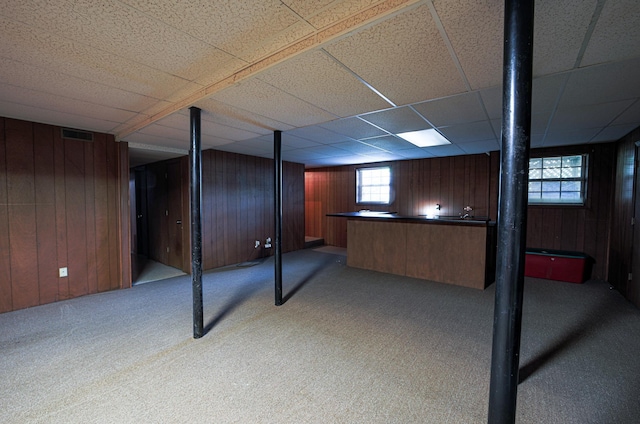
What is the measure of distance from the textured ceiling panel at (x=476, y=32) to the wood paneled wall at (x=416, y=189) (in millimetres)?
3937

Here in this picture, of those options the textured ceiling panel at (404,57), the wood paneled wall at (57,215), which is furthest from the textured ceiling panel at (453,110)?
the wood paneled wall at (57,215)

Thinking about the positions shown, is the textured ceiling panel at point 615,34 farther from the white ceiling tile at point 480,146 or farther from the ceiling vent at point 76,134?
the ceiling vent at point 76,134

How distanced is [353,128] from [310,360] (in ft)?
8.81

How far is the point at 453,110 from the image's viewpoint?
2.76 m

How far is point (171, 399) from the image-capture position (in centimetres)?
172

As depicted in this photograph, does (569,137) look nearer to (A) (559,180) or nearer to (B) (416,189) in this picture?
(A) (559,180)

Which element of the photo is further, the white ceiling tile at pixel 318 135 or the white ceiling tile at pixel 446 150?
the white ceiling tile at pixel 446 150

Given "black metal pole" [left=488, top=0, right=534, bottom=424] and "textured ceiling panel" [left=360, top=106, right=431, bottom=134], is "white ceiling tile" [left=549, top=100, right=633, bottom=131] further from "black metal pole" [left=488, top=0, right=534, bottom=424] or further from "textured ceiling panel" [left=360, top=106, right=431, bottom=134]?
"black metal pole" [left=488, top=0, right=534, bottom=424]

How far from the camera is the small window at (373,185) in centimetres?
662

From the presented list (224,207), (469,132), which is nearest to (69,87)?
(224,207)

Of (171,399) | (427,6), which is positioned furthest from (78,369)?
(427,6)

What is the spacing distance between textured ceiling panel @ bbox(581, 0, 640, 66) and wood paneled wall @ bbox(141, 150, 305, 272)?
194 inches

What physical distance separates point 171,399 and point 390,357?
5.29ft

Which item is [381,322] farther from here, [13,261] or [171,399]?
[13,261]
